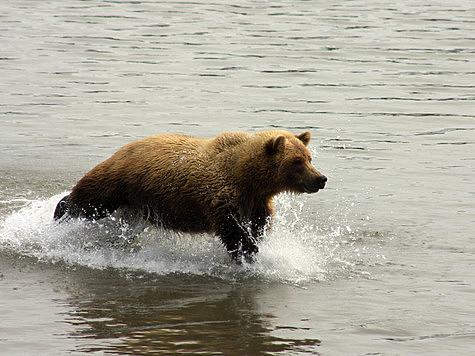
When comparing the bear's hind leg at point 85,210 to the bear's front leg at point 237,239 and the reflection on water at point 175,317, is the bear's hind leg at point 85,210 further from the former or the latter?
the bear's front leg at point 237,239

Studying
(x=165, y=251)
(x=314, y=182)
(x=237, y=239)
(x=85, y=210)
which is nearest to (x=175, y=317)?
(x=237, y=239)

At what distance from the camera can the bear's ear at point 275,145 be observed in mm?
7748

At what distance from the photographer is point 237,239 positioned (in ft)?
26.3

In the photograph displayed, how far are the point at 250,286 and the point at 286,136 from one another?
4.59ft

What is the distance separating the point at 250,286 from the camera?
775 centimetres

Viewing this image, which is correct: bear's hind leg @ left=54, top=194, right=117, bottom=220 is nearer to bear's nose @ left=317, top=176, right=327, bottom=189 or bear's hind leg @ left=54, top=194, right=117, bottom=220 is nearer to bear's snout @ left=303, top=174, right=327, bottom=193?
bear's snout @ left=303, top=174, right=327, bottom=193

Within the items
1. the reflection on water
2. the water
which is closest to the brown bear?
the water

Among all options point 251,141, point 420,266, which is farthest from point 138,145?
point 420,266

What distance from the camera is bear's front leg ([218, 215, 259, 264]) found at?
26.1ft

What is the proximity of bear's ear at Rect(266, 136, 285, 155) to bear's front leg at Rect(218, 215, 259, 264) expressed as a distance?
70 centimetres

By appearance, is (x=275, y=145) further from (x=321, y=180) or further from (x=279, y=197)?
(x=279, y=197)

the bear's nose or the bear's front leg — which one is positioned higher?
the bear's nose

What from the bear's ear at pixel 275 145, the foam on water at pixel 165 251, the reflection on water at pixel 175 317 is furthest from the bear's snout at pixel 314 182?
the reflection on water at pixel 175 317

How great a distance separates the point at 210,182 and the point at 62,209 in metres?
1.61
